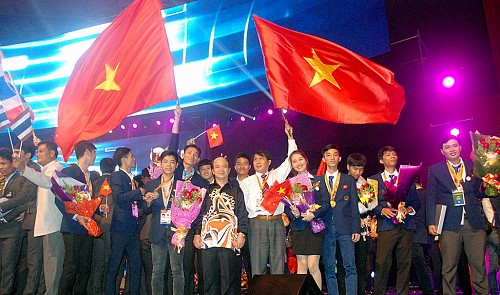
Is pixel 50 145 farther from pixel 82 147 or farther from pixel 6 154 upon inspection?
pixel 6 154

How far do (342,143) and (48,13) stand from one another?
838 centimetres

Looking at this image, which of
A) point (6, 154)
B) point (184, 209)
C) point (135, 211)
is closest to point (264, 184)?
point (184, 209)

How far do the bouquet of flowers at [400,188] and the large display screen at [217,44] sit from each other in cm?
351

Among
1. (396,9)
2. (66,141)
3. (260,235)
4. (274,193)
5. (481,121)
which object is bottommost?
(260,235)

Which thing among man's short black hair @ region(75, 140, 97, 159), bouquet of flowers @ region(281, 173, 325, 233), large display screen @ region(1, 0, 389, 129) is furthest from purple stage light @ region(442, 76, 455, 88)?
man's short black hair @ region(75, 140, 97, 159)

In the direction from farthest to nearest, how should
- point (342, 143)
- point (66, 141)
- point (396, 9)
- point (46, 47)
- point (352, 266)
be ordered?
point (46, 47) → point (342, 143) → point (396, 9) → point (66, 141) → point (352, 266)

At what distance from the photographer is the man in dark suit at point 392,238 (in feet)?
18.7

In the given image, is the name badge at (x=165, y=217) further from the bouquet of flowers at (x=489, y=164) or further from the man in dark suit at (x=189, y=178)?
the bouquet of flowers at (x=489, y=164)

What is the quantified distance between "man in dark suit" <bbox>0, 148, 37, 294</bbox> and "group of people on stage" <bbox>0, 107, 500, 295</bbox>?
14mm

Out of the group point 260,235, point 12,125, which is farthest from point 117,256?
point 12,125

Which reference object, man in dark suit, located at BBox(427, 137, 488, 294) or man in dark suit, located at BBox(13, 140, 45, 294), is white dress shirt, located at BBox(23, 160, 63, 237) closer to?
man in dark suit, located at BBox(13, 140, 45, 294)

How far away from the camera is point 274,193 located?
18.5ft

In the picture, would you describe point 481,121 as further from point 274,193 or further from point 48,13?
point 48,13

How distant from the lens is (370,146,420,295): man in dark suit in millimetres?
5707
